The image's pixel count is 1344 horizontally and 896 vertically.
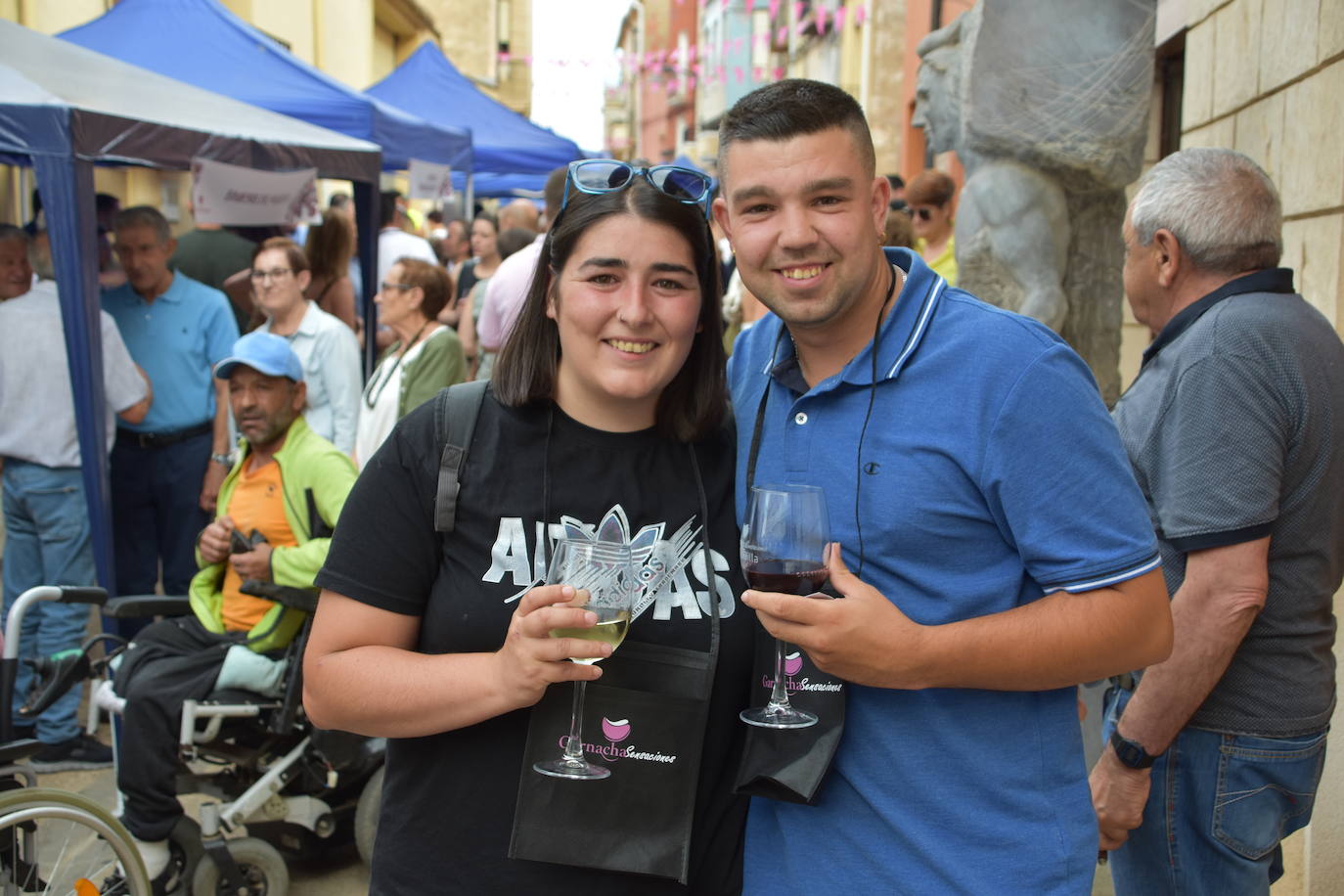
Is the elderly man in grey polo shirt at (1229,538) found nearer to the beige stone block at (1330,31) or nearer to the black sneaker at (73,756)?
the beige stone block at (1330,31)

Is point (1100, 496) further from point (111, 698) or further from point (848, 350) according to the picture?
point (111, 698)

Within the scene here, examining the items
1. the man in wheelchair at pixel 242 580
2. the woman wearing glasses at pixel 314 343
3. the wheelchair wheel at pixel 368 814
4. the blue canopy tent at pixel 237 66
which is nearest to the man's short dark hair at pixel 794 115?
A: the man in wheelchair at pixel 242 580

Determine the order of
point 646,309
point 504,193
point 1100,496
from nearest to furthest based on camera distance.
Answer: point 1100,496, point 646,309, point 504,193

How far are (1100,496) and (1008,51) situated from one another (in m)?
3.98

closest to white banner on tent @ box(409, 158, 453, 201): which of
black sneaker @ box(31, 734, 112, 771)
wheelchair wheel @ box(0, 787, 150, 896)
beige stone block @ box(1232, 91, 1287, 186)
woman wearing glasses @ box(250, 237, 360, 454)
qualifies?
woman wearing glasses @ box(250, 237, 360, 454)

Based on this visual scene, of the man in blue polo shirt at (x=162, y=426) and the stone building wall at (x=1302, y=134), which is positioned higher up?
the stone building wall at (x=1302, y=134)

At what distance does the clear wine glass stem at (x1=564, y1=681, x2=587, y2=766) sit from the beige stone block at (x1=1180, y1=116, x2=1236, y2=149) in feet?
12.0

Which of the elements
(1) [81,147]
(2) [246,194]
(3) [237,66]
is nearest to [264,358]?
(1) [81,147]

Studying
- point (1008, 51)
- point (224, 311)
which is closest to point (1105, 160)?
point (1008, 51)

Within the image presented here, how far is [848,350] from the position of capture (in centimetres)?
195

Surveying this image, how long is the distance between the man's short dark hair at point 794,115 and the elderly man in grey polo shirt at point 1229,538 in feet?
3.20

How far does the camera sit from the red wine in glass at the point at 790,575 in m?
1.72

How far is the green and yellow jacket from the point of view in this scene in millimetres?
4109

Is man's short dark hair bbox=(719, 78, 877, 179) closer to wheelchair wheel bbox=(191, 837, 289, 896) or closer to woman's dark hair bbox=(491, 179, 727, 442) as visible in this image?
woman's dark hair bbox=(491, 179, 727, 442)
